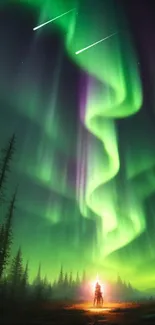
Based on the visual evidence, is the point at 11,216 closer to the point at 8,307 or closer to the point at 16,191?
the point at 16,191

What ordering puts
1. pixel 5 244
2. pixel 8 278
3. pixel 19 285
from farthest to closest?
pixel 19 285 → pixel 8 278 → pixel 5 244

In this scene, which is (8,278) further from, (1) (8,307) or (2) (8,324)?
(2) (8,324)

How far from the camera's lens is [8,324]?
20.1 meters

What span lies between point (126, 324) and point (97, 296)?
22.6m

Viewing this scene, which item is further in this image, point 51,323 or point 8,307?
point 8,307

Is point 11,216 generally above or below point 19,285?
above

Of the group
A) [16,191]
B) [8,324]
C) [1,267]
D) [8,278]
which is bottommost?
[8,278]

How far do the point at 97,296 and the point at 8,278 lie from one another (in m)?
24.9

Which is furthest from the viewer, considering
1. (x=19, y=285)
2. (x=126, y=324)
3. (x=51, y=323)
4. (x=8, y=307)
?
(x=19, y=285)

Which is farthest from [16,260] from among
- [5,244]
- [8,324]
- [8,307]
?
[8,324]

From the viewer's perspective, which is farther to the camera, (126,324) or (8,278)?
(8,278)

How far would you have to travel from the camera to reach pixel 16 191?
1764 inches

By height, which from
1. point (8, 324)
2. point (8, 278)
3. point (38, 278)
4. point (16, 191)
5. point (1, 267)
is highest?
point (16, 191)

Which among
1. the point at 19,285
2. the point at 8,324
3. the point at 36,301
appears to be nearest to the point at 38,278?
the point at 19,285
